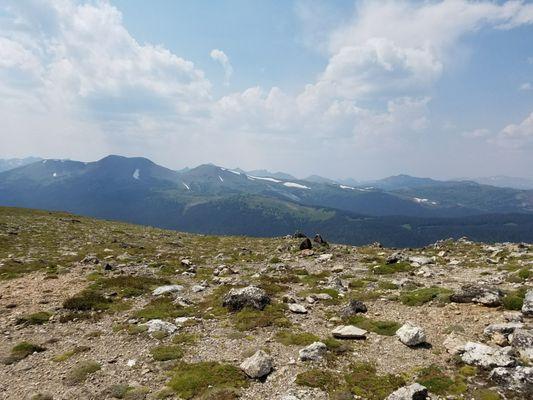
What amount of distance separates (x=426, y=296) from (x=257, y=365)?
12873mm

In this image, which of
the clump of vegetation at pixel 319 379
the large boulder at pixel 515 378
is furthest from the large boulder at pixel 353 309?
the large boulder at pixel 515 378

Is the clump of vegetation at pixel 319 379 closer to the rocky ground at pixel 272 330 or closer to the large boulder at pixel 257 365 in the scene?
the rocky ground at pixel 272 330

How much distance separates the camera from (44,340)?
1992 cm

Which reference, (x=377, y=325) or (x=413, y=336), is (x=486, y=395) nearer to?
(x=413, y=336)

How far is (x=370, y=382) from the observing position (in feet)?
47.3

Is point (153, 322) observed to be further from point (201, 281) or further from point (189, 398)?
point (201, 281)

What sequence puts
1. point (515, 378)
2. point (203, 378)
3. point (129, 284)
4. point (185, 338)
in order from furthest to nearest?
point (129, 284) < point (185, 338) < point (203, 378) < point (515, 378)

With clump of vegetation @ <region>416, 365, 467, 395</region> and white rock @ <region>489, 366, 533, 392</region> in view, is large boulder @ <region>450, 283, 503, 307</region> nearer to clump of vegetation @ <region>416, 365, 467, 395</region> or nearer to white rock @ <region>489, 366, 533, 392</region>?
white rock @ <region>489, 366, 533, 392</region>

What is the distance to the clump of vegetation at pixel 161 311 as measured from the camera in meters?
22.9

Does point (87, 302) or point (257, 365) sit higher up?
point (257, 365)

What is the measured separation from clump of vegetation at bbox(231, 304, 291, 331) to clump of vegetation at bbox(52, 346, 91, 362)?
7.87m

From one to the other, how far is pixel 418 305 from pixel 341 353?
7.84 meters

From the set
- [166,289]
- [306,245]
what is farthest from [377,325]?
[306,245]

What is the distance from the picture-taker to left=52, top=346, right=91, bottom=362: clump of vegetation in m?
17.6
